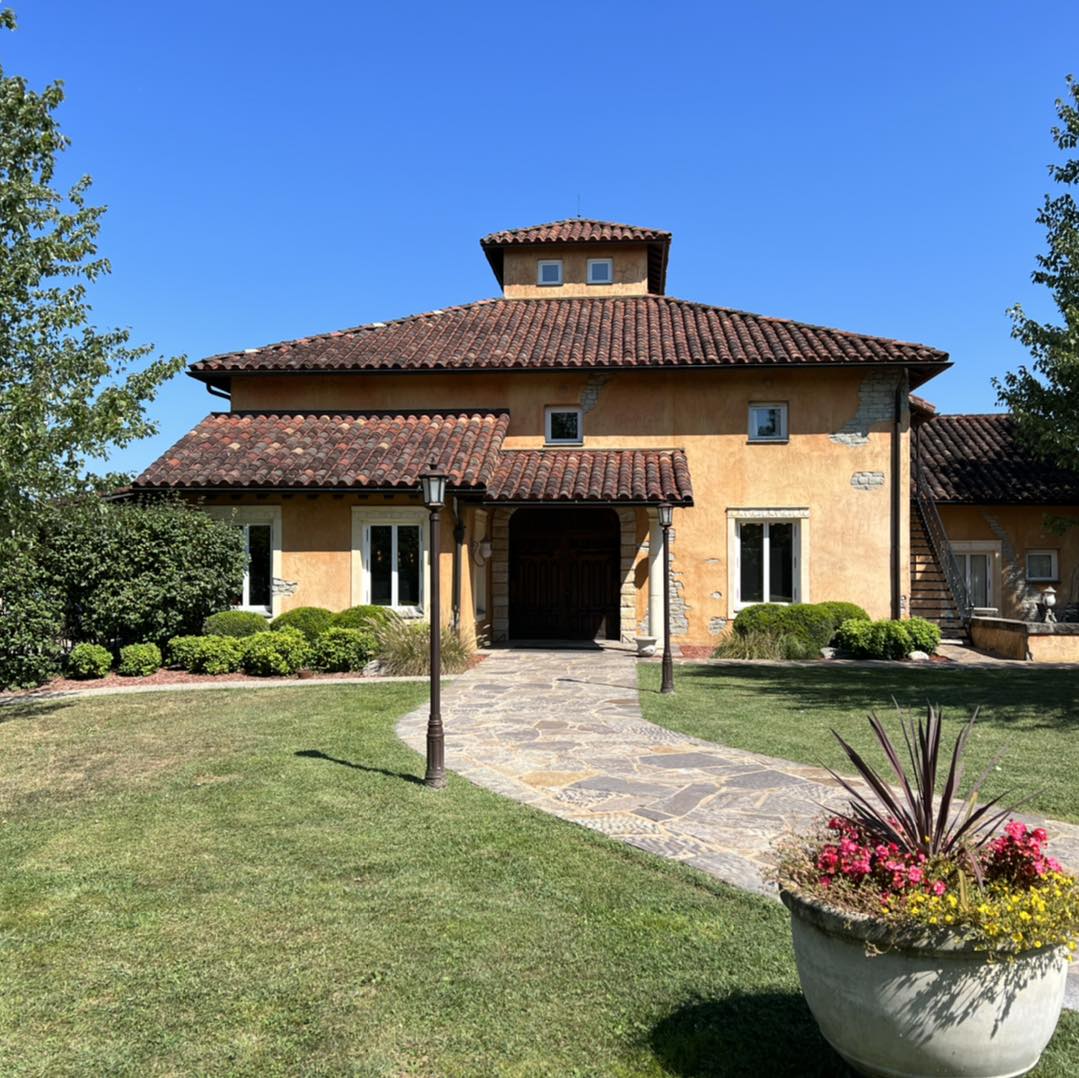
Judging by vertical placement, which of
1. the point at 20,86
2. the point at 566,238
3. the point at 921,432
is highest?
the point at 566,238

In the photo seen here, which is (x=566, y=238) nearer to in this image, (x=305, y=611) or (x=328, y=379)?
(x=328, y=379)

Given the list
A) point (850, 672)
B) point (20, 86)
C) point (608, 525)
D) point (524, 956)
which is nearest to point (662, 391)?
point (608, 525)

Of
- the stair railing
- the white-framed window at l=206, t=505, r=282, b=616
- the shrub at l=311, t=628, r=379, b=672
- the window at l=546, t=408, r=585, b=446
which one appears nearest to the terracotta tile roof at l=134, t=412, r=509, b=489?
the white-framed window at l=206, t=505, r=282, b=616

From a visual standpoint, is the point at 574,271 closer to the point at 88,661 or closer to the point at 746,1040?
the point at 88,661

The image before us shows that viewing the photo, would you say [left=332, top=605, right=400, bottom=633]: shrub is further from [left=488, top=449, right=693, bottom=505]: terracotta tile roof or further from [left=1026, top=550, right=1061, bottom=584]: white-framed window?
[left=1026, top=550, right=1061, bottom=584]: white-framed window

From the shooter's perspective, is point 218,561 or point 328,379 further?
point 328,379

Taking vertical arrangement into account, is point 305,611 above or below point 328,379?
below

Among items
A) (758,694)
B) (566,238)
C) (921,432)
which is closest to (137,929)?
(758,694)

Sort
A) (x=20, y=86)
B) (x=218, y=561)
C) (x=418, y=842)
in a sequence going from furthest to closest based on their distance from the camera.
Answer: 1. (x=218, y=561)
2. (x=20, y=86)
3. (x=418, y=842)

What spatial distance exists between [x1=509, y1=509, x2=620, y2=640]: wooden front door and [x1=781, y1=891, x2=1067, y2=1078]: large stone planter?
1694 centimetres

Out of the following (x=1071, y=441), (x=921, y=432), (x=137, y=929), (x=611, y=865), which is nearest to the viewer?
(x=137, y=929)

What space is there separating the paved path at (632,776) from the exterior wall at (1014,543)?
1416 cm

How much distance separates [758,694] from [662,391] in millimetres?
8753

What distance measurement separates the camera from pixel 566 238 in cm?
2217
